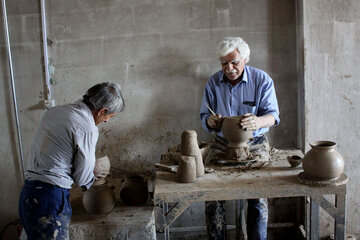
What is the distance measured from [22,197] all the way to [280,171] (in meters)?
1.76

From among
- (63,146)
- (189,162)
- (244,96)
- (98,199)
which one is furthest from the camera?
(244,96)

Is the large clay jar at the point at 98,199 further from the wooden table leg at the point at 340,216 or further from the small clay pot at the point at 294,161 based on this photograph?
the wooden table leg at the point at 340,216

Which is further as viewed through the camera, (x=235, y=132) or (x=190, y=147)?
(x=235, y=132)

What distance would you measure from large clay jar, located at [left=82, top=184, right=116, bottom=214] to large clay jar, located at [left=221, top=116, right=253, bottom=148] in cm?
103

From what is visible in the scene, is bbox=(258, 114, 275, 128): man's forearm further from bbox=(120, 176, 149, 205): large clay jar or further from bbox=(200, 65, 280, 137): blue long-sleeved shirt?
bbox=(120, 176, 149, 205): large clay jar

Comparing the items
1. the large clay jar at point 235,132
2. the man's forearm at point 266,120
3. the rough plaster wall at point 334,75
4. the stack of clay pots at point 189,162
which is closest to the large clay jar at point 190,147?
the stack of clay pots at point 189,162

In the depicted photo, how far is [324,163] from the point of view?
212cm

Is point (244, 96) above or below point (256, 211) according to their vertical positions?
above

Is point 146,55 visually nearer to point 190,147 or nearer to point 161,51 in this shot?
point 161,51

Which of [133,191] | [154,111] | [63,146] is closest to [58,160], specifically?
[63,146]

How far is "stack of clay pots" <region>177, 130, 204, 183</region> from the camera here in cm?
227

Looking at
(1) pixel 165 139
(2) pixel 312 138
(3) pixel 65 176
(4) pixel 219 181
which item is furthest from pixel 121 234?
(2) pixel 312 138

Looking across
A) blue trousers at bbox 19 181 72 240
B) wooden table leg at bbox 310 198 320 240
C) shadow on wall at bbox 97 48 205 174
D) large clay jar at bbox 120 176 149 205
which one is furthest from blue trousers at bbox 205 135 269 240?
blue trousers at bbox 19 181 72 240

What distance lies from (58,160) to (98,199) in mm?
603
